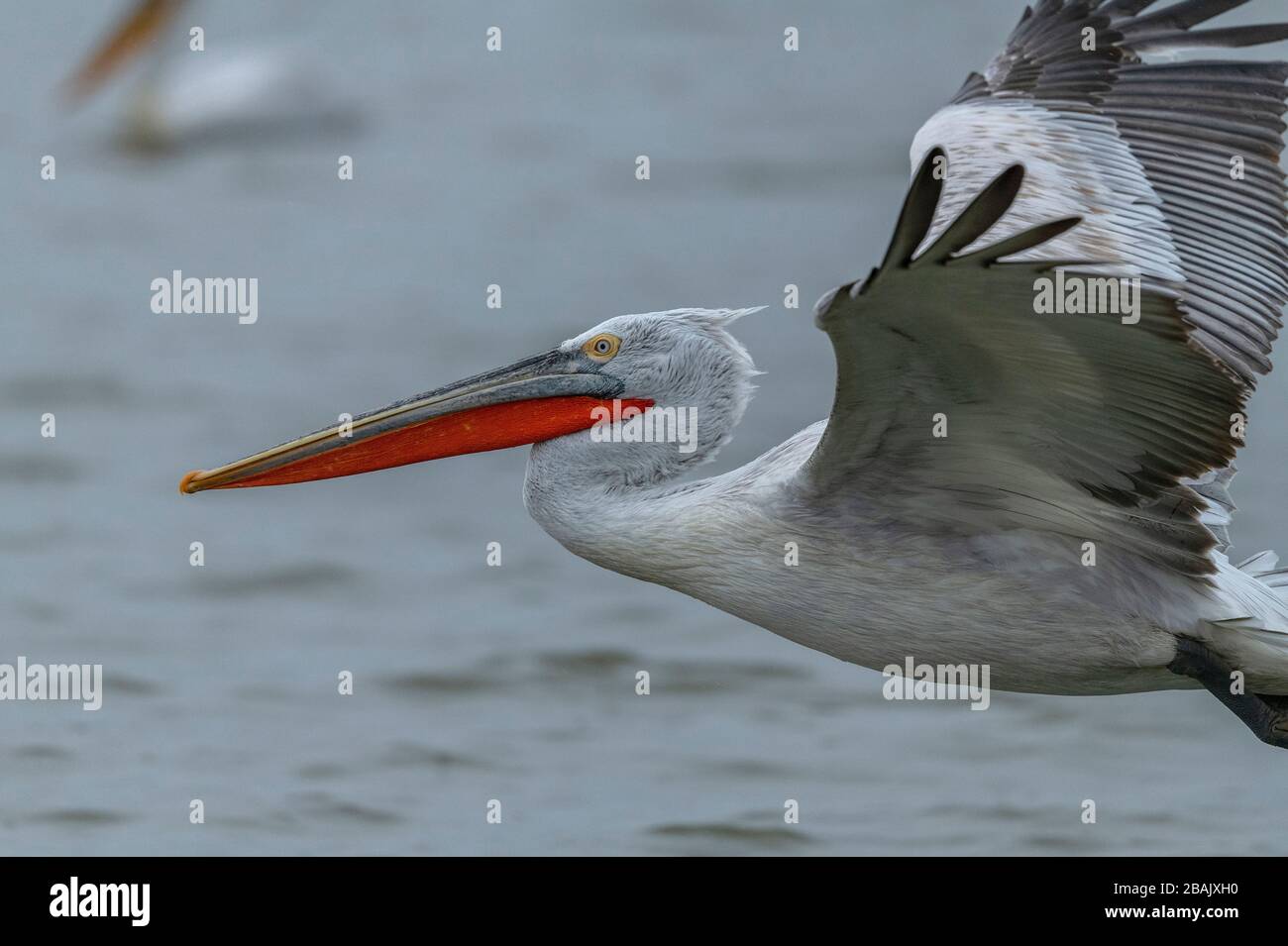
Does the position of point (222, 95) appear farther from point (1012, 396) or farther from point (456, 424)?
point (1012, 396)

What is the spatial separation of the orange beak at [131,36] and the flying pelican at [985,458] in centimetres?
1054

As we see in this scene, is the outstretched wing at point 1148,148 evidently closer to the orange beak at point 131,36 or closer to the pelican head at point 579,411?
the pelican head at point 579,411

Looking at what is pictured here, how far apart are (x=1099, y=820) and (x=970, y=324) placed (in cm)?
431

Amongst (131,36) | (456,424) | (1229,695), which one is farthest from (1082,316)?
(131,36)

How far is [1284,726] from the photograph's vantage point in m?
6.60

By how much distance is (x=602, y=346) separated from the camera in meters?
6.61

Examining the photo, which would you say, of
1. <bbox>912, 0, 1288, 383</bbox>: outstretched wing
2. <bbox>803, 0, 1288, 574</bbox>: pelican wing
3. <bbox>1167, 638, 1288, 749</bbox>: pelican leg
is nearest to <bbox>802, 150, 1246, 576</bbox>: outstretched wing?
<bbox>803, 0, 1288, 574</bbox>: pelican wing

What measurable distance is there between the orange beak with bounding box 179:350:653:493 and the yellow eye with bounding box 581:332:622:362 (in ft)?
0.12

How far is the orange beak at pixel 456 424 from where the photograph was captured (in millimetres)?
6539

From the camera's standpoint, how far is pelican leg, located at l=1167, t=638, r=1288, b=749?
639 centimetres

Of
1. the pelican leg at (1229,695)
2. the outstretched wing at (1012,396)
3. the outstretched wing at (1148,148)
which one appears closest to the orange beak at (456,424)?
the outstretched wing at (1012,396)

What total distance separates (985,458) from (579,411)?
1.16 m

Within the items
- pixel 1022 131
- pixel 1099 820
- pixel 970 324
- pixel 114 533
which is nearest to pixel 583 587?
pixel 114 533

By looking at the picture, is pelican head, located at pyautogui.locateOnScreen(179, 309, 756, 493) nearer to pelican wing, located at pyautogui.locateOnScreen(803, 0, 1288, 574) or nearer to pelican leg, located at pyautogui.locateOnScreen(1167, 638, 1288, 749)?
pelican wing, located at pyautogui.locateOnScreen(803, 0, 1288, 574)
